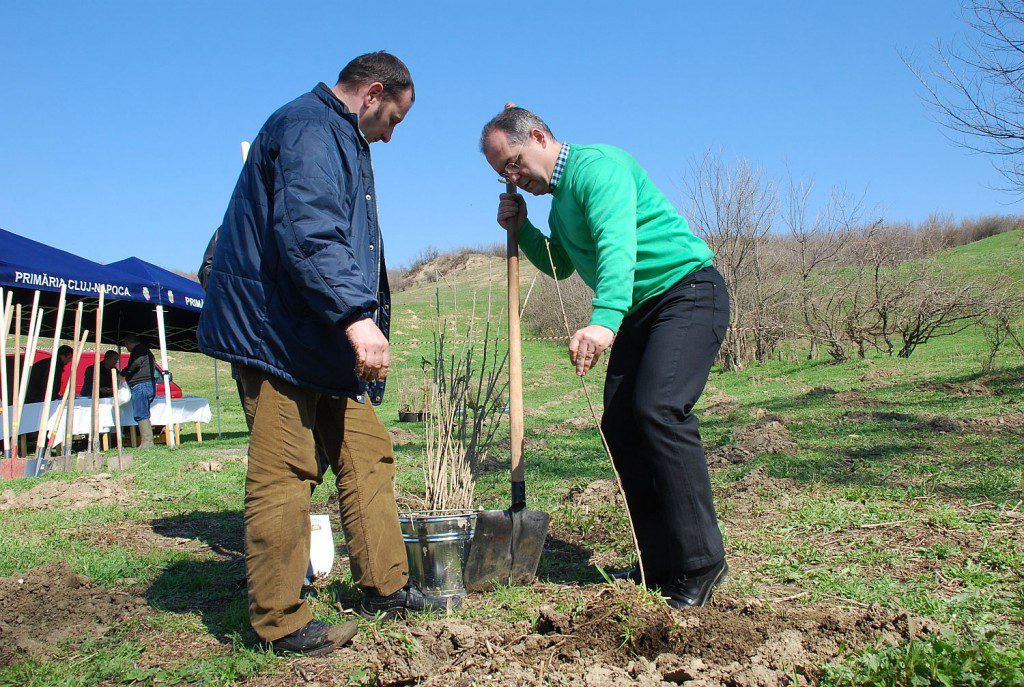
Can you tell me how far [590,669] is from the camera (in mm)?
2113

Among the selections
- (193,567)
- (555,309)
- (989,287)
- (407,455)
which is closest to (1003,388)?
(407,455)

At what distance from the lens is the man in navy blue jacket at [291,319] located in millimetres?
2381

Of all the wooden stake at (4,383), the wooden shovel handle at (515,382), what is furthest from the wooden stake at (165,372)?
the wooden shovel handle at (515,382)

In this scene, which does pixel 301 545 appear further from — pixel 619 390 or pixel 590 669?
pixel 619 390

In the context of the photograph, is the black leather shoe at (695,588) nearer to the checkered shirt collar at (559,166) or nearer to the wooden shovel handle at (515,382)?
the wooden shovel handle at (515,382)

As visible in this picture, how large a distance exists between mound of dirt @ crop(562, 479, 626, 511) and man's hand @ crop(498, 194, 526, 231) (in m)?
1.70

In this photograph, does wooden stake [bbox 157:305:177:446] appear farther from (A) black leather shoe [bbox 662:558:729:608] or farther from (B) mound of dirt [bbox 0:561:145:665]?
(A) black leather shoe [bbox 662:558:729:608]

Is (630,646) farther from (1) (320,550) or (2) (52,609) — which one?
(2) (52,609)

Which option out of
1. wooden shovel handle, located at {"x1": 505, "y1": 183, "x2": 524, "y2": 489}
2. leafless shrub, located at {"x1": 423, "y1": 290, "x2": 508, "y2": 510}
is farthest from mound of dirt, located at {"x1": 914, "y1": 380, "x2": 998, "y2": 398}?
wooden shovel handle, located at {"x1": 505, "y1": 183, "x2": 524, "y2": 489}

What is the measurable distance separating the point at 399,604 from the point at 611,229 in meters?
1.52

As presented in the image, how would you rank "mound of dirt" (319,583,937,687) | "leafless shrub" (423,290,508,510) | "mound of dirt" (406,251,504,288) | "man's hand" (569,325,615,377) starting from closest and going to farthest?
"mound of dirt" (319,583,937,687)
"man's hand" (569,325,615,377)
"leafless shrub" (423,290,508,510)
"mound of dirt" (406,251,504,288)

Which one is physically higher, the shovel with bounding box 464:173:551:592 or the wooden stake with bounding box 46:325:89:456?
the wooden stake with bounding box 46:325:89:456

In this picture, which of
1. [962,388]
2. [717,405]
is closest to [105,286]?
[717,405]

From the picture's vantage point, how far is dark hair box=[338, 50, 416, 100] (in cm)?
276
